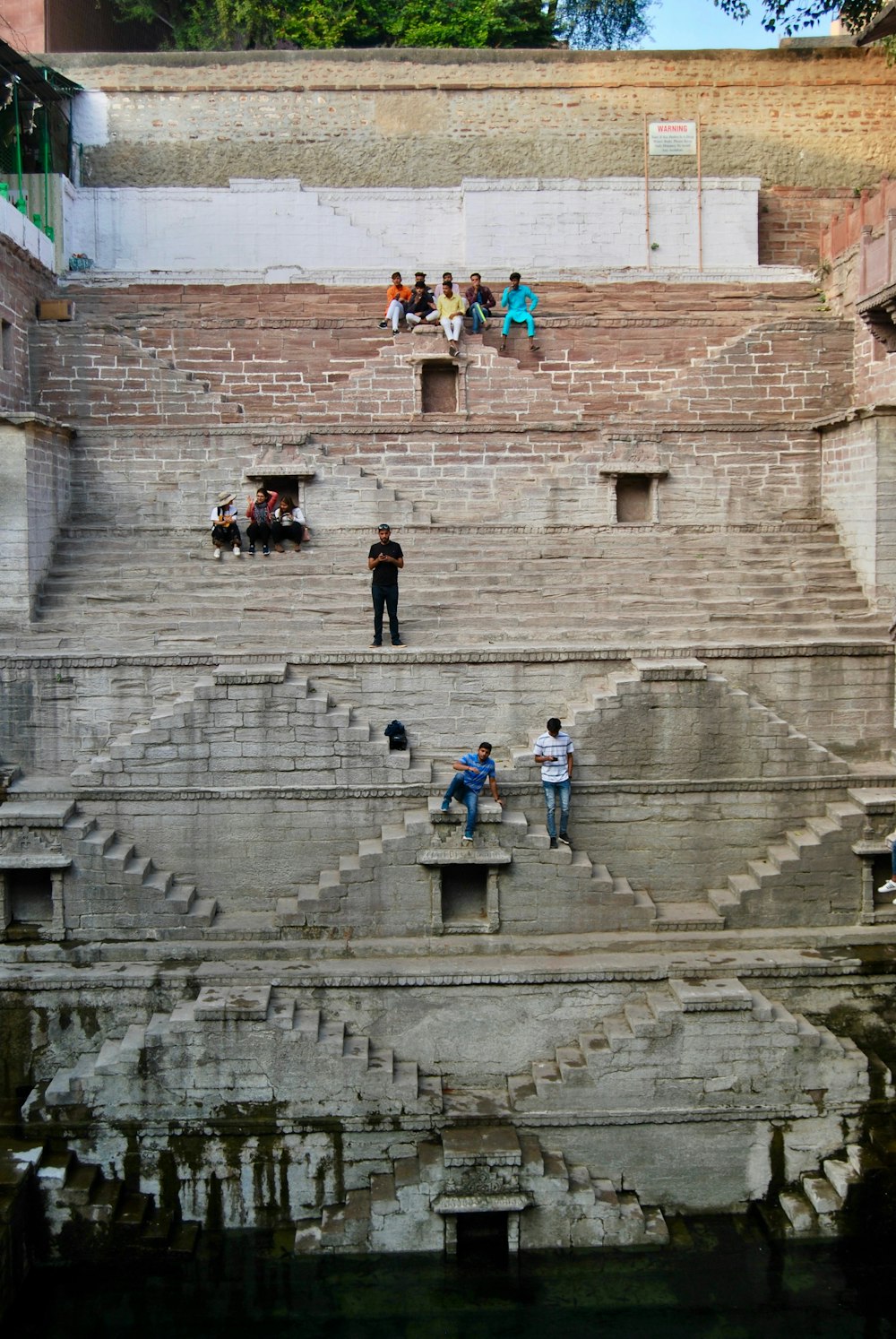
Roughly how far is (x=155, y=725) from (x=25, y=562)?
251cm

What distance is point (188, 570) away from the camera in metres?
14.2

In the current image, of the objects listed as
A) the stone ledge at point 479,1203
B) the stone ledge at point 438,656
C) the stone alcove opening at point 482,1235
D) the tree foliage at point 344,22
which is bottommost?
the stone alcove opening at point 482,1235

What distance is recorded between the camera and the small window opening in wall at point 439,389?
16.2 metres

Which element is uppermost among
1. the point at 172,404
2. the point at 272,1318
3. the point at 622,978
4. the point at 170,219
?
the point at 170,219

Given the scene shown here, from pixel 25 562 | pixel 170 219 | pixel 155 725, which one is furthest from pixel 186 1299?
pixel 170 219

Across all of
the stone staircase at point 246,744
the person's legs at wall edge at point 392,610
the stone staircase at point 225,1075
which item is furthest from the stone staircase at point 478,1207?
the person's legs at wall edge at point 392,610

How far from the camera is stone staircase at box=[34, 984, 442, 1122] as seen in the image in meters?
10.9

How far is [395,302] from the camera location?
16.3 meters

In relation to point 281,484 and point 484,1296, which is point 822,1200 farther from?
point 281,484

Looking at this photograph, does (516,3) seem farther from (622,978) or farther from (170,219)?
(622,978)

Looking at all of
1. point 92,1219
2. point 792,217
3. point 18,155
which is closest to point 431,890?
point 92,1219

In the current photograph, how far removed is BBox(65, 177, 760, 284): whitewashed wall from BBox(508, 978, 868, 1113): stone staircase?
11717 mm

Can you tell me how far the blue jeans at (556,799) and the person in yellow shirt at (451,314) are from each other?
601 centimetres

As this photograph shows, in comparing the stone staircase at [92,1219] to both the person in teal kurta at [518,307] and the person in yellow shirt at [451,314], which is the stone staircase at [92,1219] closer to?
the person in yellow shirt at [451,314]
